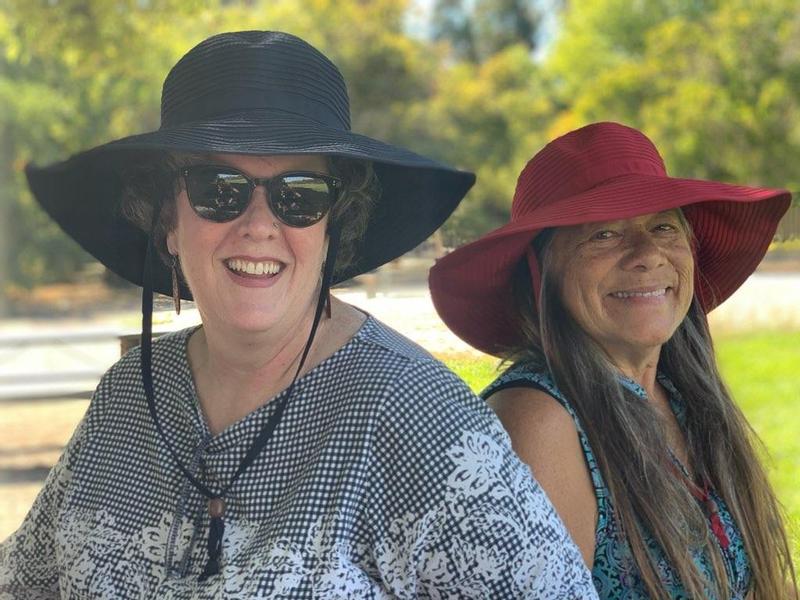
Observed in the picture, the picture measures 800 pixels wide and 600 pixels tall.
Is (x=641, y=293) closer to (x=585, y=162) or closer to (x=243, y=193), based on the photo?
(x=585, y=162)

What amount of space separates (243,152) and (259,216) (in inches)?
5.1

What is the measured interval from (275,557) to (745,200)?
3.90ft

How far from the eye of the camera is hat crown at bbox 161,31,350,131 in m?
1.60

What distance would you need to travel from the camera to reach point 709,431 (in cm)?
208

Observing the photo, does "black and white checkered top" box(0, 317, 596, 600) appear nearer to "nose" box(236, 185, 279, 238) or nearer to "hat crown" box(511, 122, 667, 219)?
"nose" box(236, 185, 279, 238)

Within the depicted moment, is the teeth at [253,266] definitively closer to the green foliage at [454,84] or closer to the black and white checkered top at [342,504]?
the black and white checkered top at [342,504]

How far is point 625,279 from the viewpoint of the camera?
1.98m

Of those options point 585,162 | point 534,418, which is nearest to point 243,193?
point 534,418

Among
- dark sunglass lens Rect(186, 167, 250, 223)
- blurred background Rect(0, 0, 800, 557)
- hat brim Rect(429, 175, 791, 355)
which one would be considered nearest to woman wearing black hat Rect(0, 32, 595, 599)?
dark sunglass lens Rect(186, 167, 250, 223)

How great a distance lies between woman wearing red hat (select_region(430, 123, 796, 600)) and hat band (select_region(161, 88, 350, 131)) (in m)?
0.47

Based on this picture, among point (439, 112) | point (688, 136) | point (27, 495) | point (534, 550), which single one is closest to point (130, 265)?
point (534, 550)

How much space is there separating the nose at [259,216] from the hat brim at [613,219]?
54 cm

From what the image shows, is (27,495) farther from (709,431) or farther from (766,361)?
(766,361)

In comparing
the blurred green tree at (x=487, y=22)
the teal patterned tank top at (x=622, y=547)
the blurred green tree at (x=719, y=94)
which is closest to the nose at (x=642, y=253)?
the teal patterned tank top at (x=622, y=547)
